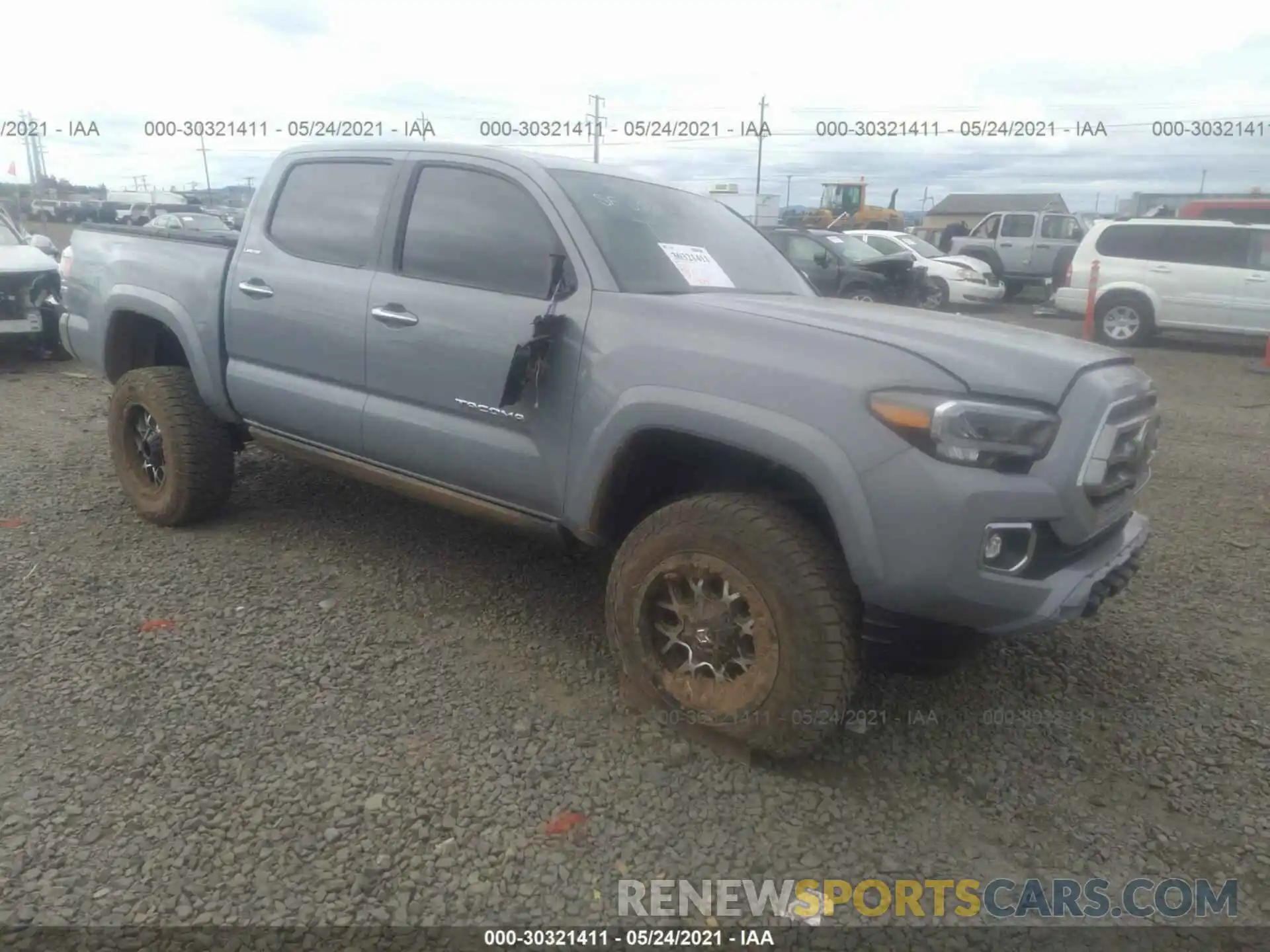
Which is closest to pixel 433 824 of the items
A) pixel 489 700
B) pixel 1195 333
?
pixel 489 700

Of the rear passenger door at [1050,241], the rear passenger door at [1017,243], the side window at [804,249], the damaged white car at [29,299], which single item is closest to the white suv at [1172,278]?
the side window at [804,249]

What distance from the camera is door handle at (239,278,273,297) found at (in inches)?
165

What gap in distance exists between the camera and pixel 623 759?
2.97 metres

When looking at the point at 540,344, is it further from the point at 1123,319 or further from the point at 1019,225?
the point at 1019,225

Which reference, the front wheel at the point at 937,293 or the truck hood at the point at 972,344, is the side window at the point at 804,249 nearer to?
the front wheel at the point at 937,293

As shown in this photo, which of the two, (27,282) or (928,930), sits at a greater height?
(27,282)

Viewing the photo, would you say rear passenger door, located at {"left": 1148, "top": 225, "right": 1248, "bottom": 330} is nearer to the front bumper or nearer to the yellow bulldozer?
the front bumper

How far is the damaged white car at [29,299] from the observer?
944 cm

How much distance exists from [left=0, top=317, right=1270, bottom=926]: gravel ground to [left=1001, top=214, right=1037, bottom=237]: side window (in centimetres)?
1751

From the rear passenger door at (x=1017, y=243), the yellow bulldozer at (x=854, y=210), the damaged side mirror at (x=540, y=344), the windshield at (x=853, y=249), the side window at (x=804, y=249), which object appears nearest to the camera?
the damaged side mirror at (x=540, y=344)

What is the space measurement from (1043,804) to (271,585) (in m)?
3.09

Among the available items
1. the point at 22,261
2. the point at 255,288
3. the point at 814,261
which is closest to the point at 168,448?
the point at 255,288

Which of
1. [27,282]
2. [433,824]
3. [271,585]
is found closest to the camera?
[433,824]

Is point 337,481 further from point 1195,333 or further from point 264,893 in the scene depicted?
point 1195,333
